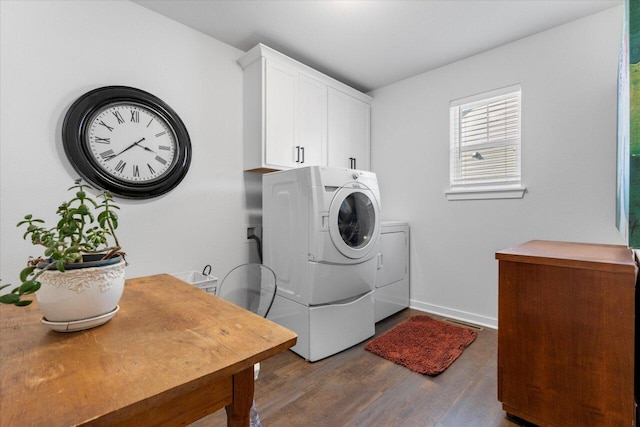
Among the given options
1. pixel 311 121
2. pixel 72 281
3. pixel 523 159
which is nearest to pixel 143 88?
pixel 311 121

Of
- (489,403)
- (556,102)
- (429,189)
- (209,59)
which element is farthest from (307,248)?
(556,102)

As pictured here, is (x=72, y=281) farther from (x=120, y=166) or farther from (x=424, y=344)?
(x=424, y=344)

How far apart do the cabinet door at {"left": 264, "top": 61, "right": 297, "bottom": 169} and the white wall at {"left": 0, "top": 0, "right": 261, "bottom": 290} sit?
34 centimetres

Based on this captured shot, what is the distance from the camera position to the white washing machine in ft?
6.81

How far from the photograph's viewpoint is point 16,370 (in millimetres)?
573

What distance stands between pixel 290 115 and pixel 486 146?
1.80 meters

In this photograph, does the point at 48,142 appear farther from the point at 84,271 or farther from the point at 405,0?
the point at 405,0

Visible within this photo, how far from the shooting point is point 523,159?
2455 mm

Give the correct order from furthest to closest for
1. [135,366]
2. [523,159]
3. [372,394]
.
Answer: [523,159] < [372,394] < [135,366]

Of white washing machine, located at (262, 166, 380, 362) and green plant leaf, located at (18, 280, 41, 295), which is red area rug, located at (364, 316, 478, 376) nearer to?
white washing machine, located at (262, 166, 380, 362)

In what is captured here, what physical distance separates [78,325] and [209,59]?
235 centimetres

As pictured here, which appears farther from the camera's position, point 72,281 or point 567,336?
point 567,336

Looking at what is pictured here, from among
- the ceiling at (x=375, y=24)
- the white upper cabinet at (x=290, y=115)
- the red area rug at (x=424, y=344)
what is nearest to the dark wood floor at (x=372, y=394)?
the red area rug at (x=424, y=344)

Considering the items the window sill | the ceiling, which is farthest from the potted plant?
the window sill
